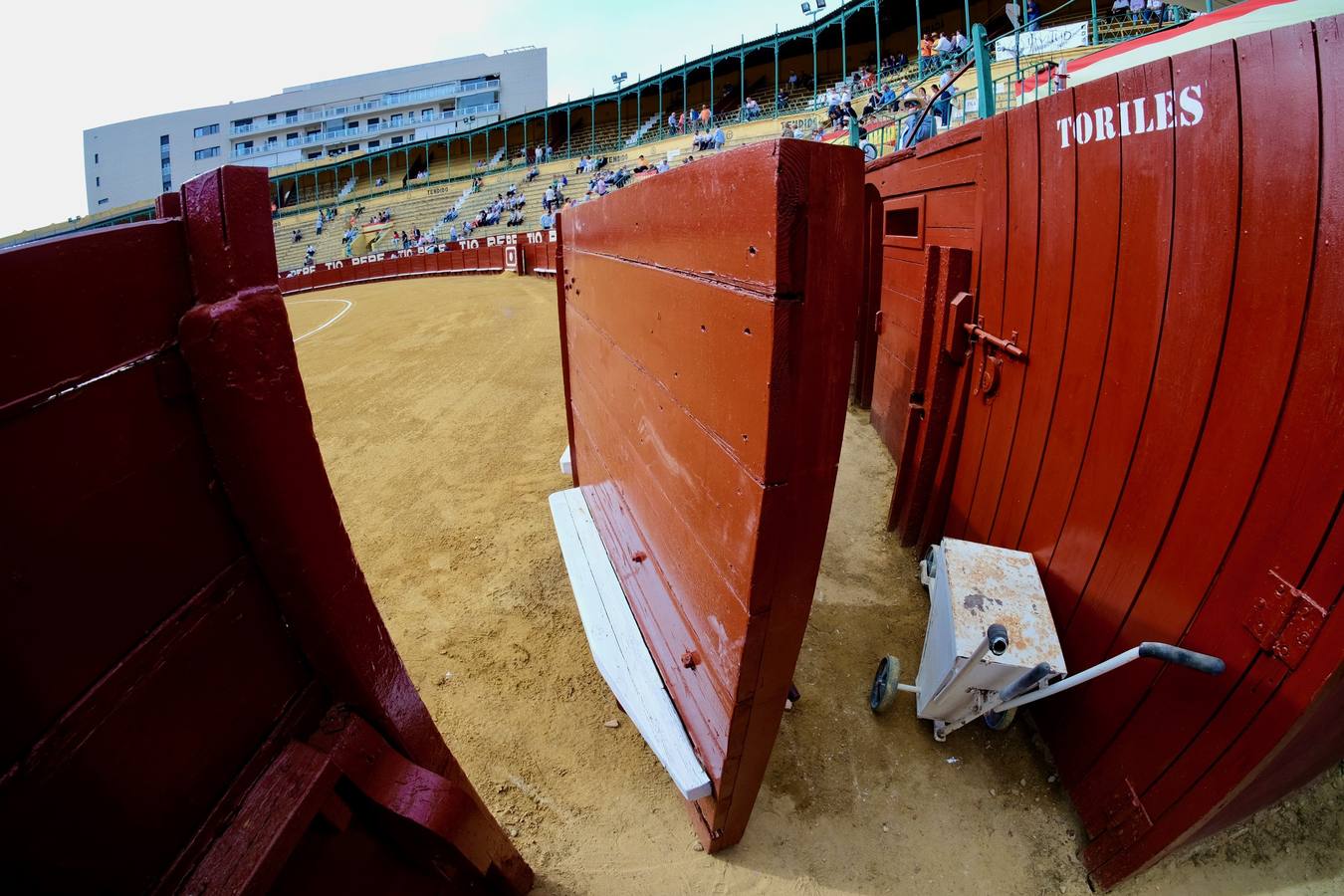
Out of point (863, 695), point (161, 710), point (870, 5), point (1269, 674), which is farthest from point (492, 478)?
point (870, 5)

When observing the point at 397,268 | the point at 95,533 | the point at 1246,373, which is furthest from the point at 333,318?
the point at 1246,373

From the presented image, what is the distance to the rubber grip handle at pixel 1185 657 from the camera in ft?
6.07

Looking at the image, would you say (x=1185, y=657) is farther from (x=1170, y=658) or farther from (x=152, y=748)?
(x=152, y=748)

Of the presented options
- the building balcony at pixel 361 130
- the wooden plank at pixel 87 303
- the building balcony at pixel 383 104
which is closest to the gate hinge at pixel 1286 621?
the wooden plank at pixel 87 303

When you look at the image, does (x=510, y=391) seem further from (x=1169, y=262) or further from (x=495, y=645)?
(x=1169, y=262)

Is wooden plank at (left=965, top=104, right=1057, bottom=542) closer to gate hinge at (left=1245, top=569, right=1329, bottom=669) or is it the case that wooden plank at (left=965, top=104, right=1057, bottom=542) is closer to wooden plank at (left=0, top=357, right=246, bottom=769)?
gate hinge at (left=1245, top=569, right=1329, bottom=669)

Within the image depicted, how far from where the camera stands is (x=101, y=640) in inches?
36.9

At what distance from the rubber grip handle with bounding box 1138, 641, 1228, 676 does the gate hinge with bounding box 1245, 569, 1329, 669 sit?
0.13 m

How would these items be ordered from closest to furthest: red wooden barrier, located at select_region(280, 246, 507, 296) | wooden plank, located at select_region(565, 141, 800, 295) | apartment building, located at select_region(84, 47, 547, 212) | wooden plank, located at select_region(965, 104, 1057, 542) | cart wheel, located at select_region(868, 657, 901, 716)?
wooden plank, located at select_region(565, 141, 800, 295) → cart wheel, located at select_region(868, 657, 901, 716) → wooden plank, located at select_region(965, 104, 1057, 542) → red wooden barrier, located at select_region(280, 246, 507, 296) → apartment building, located at select_region(84, 47, 547, 212)

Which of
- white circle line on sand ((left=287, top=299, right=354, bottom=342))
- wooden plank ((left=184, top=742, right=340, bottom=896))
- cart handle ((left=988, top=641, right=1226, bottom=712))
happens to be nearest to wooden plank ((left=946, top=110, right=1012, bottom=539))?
cart handle ((left=988, top=641, right=1226, bottom=712))

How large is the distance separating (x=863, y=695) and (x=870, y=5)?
34.7m

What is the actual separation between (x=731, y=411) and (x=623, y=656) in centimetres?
165

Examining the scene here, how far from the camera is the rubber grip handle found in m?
1.85

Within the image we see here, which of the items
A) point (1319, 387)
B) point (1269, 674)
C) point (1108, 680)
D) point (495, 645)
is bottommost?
point (495, 645)
